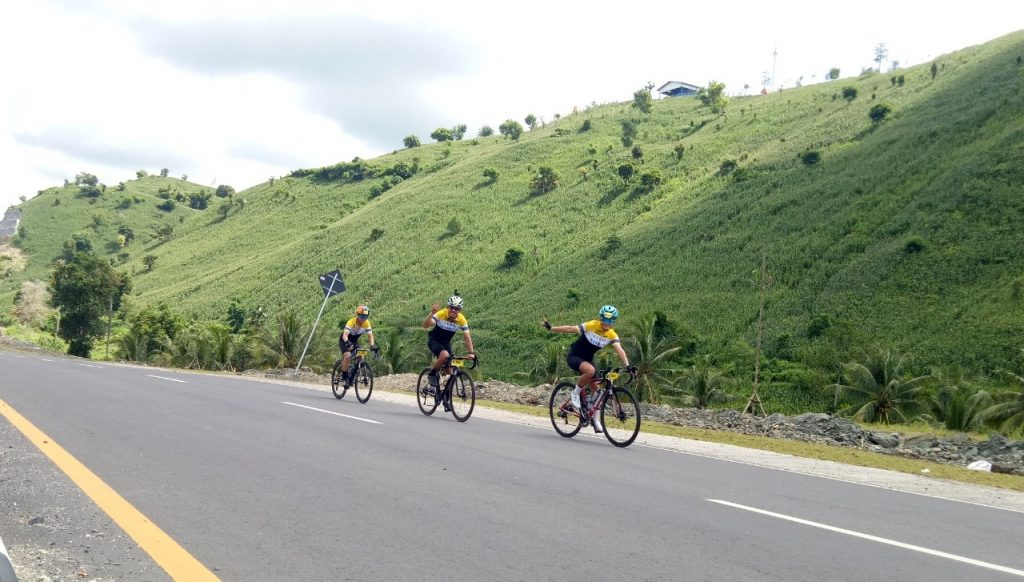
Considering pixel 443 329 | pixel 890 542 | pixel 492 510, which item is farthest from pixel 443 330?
pixel 890 542

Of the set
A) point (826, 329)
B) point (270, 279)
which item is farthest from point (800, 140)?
point (270, 279)

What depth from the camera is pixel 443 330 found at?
13984 millimetres

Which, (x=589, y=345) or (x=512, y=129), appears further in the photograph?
(x=512, y=129)

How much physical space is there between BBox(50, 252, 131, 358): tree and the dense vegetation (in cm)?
269

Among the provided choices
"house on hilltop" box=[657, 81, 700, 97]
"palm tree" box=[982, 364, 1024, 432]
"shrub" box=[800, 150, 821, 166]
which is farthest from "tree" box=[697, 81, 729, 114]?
"palm tree" box=[982, 364, 1024, 432]

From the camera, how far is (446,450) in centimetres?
961

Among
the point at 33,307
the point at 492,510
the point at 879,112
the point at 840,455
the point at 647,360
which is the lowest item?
the point at 492,510

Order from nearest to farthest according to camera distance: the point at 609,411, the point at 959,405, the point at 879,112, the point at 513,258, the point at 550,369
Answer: the point at 609,411 → the point at 959,405 → the point at 550,369 → the point at 513,258 → the point at 879,112

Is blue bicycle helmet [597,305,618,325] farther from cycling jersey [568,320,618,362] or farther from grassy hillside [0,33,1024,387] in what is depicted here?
grassy hillside [0,33,1024,387]

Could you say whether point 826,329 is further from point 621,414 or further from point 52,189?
point 52,189

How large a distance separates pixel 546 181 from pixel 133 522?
312 ft

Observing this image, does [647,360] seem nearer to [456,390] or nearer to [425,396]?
[425,396]

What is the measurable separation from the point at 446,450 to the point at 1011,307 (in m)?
42.1

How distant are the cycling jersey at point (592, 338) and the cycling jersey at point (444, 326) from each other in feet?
7.95
